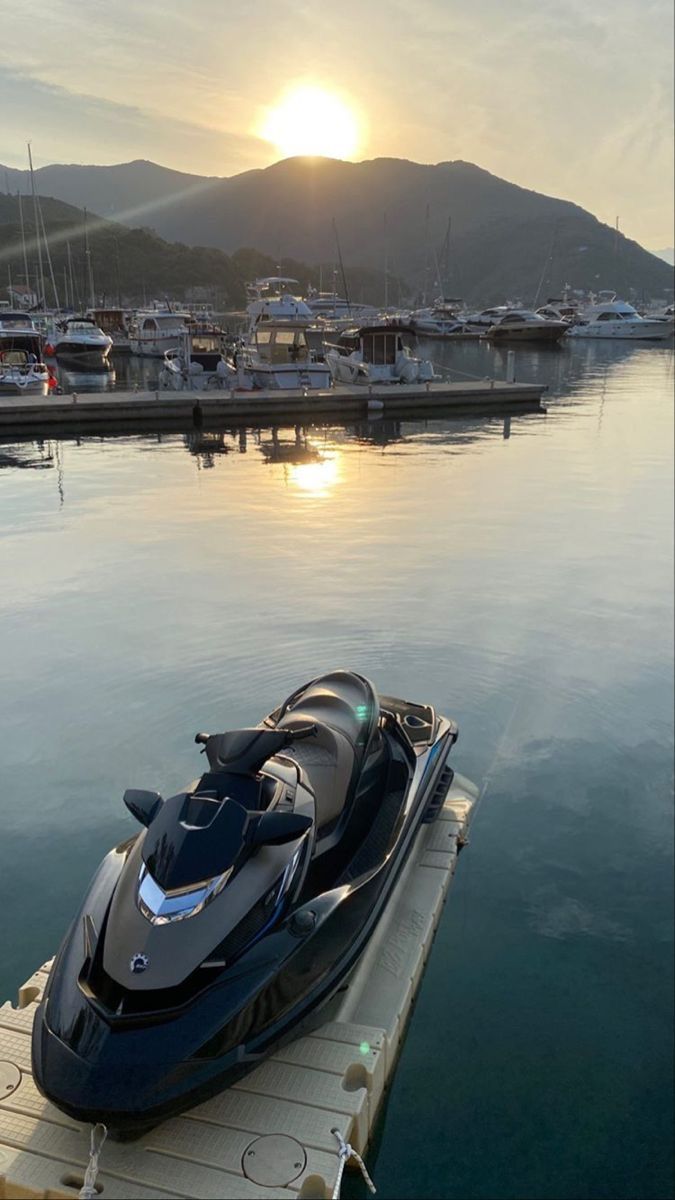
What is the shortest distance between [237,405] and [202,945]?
25.2m

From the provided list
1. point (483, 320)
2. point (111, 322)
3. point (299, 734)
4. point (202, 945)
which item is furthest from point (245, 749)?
point (483, 320)

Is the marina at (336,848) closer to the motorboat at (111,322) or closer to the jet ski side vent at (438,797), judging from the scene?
the jet ski side vent at (438,797)

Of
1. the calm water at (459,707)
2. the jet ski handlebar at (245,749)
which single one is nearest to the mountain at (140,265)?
the calm water at (459,707)

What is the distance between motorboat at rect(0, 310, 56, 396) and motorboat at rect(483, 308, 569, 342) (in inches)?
1734

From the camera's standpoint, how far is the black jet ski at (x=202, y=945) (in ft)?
10.2

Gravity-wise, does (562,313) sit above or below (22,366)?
above

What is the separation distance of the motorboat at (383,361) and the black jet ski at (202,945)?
29610mm

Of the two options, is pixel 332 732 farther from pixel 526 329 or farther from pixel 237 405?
pixel 526 329

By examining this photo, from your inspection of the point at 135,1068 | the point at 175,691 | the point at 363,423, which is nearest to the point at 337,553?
the point at 175,691

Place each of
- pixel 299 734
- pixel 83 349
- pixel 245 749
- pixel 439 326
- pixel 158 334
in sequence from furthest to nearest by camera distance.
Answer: pixel 439 326
pixel 158 334
pixel 83 349
pixel 299 734
pixel 245 749

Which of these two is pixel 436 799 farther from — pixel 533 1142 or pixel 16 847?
pixel 16 847

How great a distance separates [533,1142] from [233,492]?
1413 centimetres

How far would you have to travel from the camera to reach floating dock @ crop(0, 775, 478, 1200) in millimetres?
3174

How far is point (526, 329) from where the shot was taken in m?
68.1
